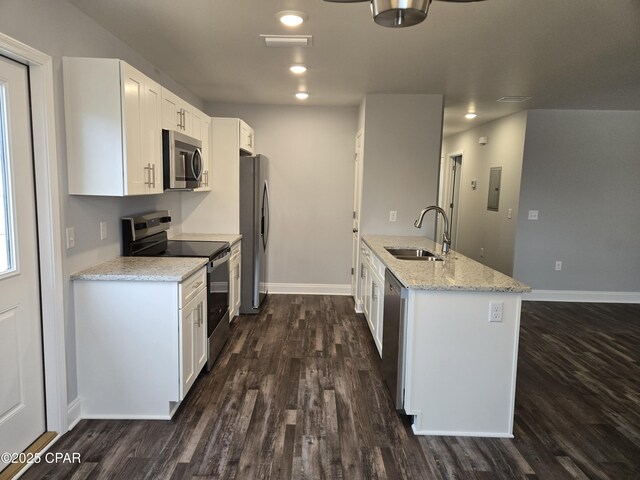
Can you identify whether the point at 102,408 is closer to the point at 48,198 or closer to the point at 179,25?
the point at 48,198

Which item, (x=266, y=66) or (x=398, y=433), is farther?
(x=266, y=66)

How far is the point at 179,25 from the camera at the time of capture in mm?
2756

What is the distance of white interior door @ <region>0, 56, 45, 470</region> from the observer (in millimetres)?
2082

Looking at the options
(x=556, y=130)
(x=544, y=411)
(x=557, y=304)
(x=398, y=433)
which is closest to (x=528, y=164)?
(x=556, y=130)

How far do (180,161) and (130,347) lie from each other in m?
1.48

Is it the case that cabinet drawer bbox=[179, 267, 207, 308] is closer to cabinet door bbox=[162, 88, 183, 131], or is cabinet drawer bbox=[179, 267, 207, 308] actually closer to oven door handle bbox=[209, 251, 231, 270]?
oven door handle bbox=[209, 251, 231, 270]

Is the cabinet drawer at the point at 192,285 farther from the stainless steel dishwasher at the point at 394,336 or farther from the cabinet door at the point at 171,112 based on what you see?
the stainless steel dishwasher at the point at 394,336

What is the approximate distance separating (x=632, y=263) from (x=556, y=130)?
6.42 feet

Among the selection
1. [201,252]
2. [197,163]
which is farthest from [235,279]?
[197,163]

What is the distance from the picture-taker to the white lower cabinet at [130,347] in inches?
101

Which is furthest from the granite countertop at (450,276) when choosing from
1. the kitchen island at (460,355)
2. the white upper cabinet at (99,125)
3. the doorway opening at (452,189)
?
the doorway opening at (452,189)

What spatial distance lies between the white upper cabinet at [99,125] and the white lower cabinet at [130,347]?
1.92 feet

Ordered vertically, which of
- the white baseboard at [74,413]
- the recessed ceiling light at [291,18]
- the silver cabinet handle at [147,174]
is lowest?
the white baseboard at [74,413]

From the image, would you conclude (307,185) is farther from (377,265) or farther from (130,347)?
(130,347)
